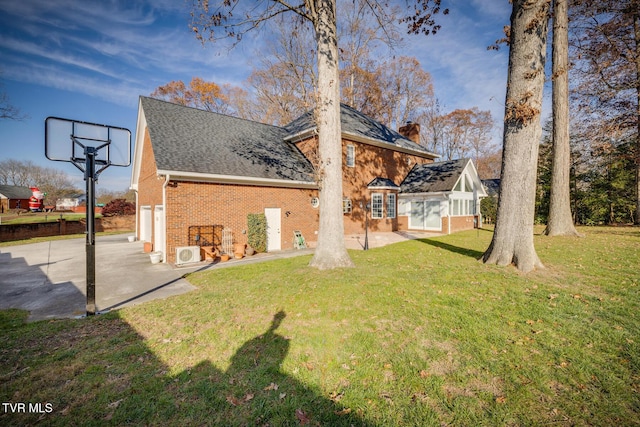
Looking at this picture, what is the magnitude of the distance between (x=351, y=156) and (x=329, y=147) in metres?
10.4

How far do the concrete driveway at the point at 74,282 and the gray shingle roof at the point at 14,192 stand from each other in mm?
50107

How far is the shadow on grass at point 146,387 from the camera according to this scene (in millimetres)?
2764

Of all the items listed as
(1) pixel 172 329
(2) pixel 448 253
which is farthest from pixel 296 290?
(2) pixel 448 253

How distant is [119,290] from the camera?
7254 millimetres

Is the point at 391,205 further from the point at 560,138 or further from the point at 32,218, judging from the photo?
the point at 32,218

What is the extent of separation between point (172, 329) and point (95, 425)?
207 cm

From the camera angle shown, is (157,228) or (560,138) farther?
(560,138)

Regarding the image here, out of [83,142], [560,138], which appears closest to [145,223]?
[83,142]

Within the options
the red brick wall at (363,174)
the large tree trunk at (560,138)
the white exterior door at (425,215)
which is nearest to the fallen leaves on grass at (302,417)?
the red brick wall at (363,174)

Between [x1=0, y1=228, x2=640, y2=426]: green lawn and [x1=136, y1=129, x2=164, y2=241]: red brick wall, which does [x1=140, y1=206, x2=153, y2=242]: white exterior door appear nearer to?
[x1=136, y1=129, x2=164, y2=241]: red brick wall

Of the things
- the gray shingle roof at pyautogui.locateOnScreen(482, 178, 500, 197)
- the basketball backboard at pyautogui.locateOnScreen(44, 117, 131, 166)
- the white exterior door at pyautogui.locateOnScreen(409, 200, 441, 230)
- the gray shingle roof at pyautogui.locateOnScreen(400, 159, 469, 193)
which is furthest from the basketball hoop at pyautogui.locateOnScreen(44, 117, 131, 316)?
the gray shingle roof at pyautogui.locateOnScreen(482, 178, 500, 197)

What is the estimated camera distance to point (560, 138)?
1374 cm
